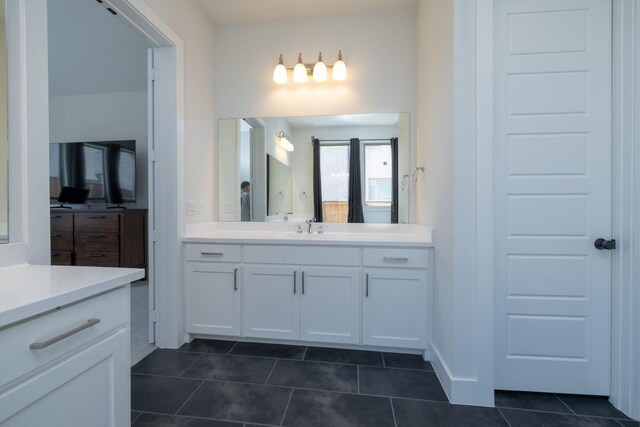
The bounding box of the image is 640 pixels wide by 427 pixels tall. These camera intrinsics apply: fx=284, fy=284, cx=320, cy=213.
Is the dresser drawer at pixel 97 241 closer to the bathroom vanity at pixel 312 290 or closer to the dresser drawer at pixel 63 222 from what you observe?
the dresser drawer at pixel 63 222

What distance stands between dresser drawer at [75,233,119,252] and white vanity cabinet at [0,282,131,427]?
3409 mm

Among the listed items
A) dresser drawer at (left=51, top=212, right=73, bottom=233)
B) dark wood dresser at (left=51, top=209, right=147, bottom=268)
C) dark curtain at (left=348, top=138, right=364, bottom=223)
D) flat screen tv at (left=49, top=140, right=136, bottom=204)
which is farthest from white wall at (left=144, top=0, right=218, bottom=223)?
dresser drawer at (left=51, top=212, right=73, bottom=233)

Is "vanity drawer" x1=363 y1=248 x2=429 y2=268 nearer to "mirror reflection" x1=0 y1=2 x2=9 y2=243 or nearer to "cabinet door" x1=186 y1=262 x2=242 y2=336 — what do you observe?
"cabinet door" x1=186 y1=262 x2=242 y2=336

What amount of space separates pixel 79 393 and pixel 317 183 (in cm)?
212

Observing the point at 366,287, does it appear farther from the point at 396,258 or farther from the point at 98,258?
the point at 98,258

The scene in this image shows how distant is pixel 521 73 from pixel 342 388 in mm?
2073

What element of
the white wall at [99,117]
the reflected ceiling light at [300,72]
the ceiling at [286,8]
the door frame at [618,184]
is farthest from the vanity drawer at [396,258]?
the white wall at [99,117]

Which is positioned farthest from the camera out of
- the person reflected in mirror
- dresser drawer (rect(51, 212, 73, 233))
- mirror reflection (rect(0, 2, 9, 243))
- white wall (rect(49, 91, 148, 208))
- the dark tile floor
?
white wall (rect(49, 91, 148, 208))

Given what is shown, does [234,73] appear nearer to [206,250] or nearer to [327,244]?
[206,250]

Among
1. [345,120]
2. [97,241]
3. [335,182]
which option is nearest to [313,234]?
[335,182]

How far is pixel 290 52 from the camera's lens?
103 inches

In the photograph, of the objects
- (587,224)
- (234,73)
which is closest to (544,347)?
(587,224)

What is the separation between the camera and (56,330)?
70 centimetres

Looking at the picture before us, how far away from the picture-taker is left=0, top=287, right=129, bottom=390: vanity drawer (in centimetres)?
61
